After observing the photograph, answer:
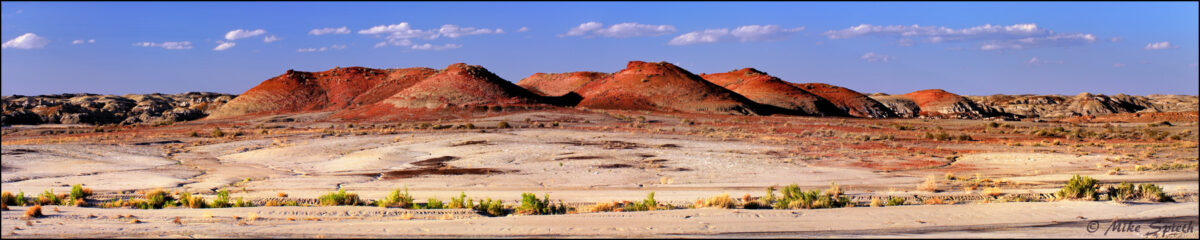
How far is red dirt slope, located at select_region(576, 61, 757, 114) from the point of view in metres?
76.9

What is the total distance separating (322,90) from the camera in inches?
3184

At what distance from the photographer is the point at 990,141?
37.9 meters

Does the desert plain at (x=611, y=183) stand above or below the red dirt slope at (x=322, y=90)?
below

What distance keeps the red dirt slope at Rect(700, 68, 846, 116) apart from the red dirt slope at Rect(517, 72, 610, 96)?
54.8 feet

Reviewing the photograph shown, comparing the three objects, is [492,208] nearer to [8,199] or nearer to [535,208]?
[535,208]

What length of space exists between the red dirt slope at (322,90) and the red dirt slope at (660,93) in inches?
706

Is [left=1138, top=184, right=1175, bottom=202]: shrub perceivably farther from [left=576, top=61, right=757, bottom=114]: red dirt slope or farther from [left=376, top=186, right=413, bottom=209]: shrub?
[left=576, top=61, right=757, bottom=114]: red dirt slope

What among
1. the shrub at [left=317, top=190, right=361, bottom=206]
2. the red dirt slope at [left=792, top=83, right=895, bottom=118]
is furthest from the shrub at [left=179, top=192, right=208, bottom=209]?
the red dirt slope at [left=792, top=83, right=895, bottom=118]

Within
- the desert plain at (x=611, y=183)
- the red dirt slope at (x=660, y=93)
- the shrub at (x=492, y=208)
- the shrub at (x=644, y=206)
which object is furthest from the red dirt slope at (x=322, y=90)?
the shrub at (x=644, y=206)

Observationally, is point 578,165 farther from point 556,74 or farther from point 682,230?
point 556,74

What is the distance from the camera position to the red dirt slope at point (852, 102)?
92250mm

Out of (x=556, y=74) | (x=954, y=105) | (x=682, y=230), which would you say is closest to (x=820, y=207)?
(x=682, y=230)

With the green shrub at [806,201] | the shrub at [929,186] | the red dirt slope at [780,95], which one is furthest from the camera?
the red dirt slope at [780,95]

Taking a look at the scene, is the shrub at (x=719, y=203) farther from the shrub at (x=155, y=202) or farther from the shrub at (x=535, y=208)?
the shrub at (x=155, y=202)
